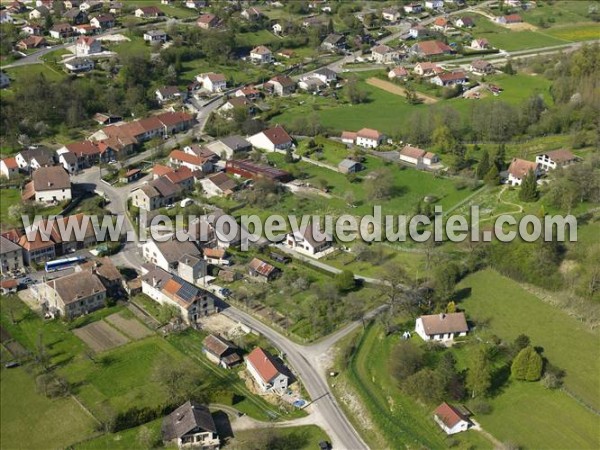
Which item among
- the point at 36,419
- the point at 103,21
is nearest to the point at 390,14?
the point at 103,21

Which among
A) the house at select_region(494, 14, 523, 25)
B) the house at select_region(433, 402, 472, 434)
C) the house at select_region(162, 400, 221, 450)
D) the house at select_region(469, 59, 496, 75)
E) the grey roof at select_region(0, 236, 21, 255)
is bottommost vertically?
the house at select_region(494, 14, 523, 25)

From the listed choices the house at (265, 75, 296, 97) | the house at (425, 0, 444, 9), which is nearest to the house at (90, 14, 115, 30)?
the house at (265, 75, 296, 97)

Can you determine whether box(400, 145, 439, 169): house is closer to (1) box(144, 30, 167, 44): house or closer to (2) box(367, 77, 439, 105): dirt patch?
(2) box(367, 77, 439, 105): dirt patch

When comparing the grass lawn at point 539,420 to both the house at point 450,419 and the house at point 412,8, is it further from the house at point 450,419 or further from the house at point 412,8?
the house at point 412,8

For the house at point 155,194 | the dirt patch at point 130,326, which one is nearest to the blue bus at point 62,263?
the dirt patch at point 130,326

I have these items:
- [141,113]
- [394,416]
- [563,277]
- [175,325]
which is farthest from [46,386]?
[141,113]

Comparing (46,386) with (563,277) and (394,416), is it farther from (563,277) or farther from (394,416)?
(563,277)

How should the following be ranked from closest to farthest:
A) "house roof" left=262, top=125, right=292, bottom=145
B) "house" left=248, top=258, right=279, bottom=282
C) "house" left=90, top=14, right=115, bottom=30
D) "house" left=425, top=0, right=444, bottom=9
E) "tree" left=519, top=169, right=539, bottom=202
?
"house" left=248, top=258, right=279, bottom=282 < "tree" left=519, top=169, right=539, bottom=202 < "house roof" left=262, top=125, right=292, bottom=145 < "house" left=90, top=14, right=115, bottom=30 < "house" left=425, top=0, right=444, bottom=9

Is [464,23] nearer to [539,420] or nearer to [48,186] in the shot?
[48,186]
